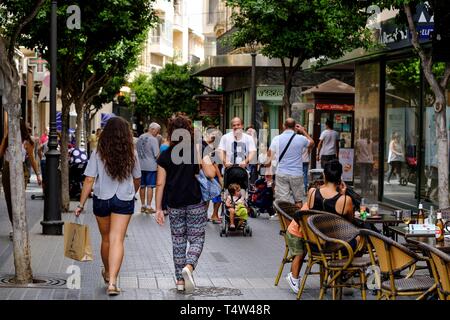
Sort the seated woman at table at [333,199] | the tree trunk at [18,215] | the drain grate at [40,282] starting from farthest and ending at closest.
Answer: the tree trunk at [18,215], the drain grate at [40,282], the seated woman at table at [333,199]

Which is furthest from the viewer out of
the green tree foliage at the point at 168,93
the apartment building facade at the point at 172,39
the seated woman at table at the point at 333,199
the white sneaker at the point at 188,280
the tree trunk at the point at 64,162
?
the apartment building facade at the point at 172,39

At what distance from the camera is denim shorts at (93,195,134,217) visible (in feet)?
32.9

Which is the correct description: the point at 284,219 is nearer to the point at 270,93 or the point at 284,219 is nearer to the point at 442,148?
the point at 442,148

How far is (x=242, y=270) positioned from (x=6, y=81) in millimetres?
3737

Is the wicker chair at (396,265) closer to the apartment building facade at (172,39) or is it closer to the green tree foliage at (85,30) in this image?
the green tree foliage at (85,30)

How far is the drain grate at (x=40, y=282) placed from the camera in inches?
408

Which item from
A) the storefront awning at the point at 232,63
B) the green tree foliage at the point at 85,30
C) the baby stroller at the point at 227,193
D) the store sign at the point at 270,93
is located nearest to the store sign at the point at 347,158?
the green tree foliage at the point at 85,30

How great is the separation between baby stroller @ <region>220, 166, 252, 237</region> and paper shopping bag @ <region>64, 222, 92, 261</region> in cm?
643

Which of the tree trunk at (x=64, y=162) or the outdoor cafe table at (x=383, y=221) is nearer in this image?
the outdoor cafe table at (x=383, y=221)

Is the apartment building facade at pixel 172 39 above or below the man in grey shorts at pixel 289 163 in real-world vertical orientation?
above

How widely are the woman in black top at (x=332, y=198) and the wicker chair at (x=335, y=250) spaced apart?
0.75 feet

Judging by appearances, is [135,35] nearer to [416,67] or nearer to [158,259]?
[416,67]

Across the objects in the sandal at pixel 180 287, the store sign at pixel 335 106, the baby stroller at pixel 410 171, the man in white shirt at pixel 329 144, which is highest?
the store sign at pixel 335 106

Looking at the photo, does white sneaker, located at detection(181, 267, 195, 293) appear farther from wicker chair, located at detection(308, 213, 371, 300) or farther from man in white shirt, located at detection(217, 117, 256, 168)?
man in white shirt, located at detection(217, 117, 256, 168)
